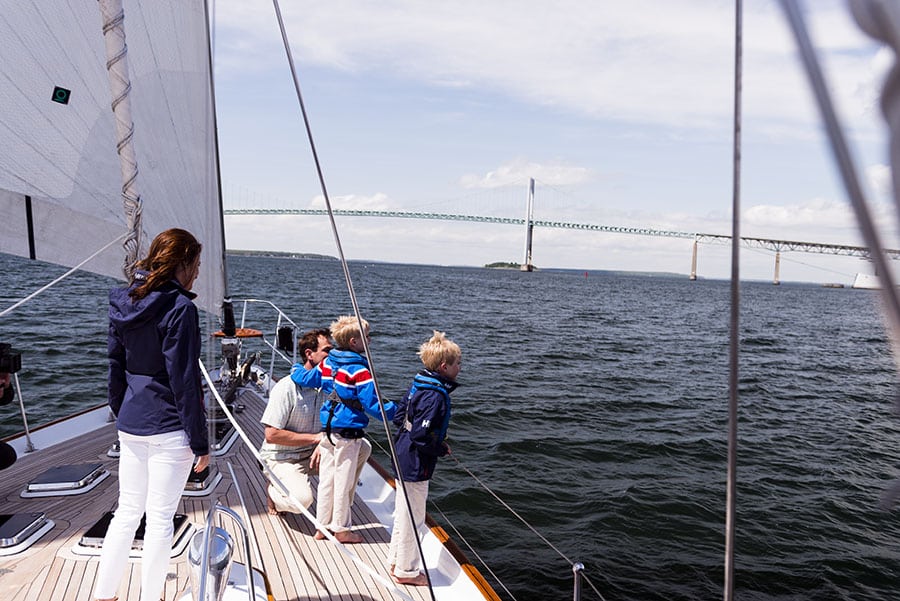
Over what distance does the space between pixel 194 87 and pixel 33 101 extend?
0.83 metres

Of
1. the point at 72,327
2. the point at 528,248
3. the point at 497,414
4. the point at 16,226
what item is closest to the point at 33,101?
the point at 16,226

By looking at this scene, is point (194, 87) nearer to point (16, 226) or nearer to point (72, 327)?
point (16, 226)

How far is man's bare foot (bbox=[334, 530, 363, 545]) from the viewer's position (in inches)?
116

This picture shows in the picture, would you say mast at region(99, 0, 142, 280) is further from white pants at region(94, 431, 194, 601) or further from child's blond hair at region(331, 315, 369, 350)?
child's blond hair at region(331, 315, 369, 350)

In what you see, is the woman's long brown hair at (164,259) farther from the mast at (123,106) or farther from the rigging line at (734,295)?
the rigging line at (734,295)

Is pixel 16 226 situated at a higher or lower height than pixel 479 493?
higher

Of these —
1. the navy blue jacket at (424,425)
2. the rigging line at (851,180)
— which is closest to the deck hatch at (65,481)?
the navy blue jacket at (424,425)

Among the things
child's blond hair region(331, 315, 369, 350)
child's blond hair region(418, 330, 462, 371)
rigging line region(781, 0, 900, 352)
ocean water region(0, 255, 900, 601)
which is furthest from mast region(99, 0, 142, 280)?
rigging line region(781, 0, 900, 352)

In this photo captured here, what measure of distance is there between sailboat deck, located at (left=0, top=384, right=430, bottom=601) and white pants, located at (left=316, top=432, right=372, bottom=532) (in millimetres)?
125

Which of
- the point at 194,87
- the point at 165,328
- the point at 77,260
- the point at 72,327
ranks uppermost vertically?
the point at 194,87

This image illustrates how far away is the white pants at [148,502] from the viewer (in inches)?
75.6

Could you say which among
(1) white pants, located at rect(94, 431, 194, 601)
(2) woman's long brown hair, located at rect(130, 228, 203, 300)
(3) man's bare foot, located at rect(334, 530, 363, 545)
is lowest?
(3) man's bare foot, located at rect(334, 530, 363, 545)

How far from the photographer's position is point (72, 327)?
551 inches

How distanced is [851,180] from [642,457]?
780cm
